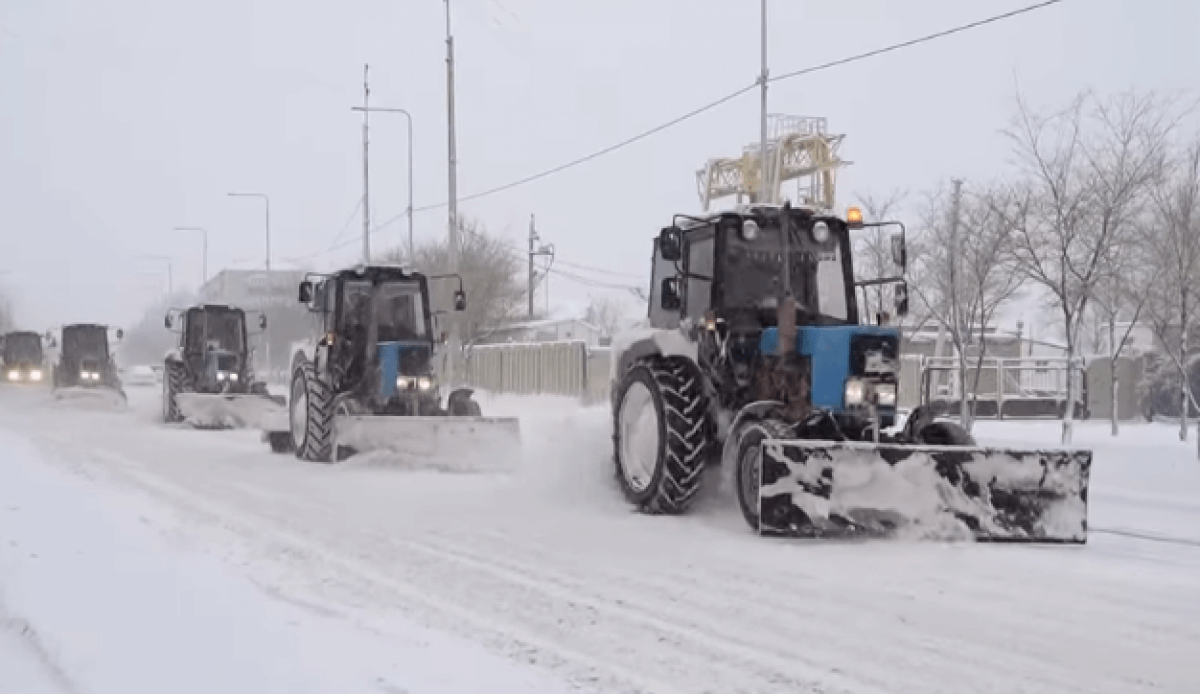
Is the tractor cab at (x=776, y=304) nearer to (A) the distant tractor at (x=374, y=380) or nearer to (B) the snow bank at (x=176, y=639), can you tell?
(B) the snow bank at (x=176, y=639)

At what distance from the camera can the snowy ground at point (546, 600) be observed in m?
4.93

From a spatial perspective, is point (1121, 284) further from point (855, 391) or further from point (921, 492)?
point (921, 492)

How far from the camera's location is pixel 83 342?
29625mm

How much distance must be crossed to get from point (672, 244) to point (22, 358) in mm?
29210

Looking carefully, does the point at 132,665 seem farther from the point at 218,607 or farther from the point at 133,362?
the point at 133,362

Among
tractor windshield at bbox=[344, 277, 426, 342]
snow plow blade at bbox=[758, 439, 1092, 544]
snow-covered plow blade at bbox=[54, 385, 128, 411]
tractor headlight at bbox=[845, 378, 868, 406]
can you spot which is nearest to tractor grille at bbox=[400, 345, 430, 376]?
tractor windshield at bbox=[344, 277, 426, 342]

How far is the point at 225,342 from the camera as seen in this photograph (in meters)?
24.2

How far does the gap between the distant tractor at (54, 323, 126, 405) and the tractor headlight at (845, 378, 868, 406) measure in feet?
77.3

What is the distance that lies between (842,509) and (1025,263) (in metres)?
11.4

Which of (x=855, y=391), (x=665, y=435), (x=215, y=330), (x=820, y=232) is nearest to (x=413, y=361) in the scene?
(x=665, y=435)

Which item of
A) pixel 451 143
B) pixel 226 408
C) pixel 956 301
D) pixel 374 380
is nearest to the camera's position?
pixel 374 380

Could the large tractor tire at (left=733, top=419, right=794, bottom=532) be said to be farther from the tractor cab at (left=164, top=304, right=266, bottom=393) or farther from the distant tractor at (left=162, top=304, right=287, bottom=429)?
the tractor cab at (left=164, top=304, right=266, bottom=393)

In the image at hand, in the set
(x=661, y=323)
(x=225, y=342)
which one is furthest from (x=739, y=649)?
(x=225, y=342)

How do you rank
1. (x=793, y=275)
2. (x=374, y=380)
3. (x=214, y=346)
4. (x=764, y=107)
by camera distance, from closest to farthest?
(x=793, y=275)
(x=374, y=380)
(x=764, y=107)
(x=214, y=346)
